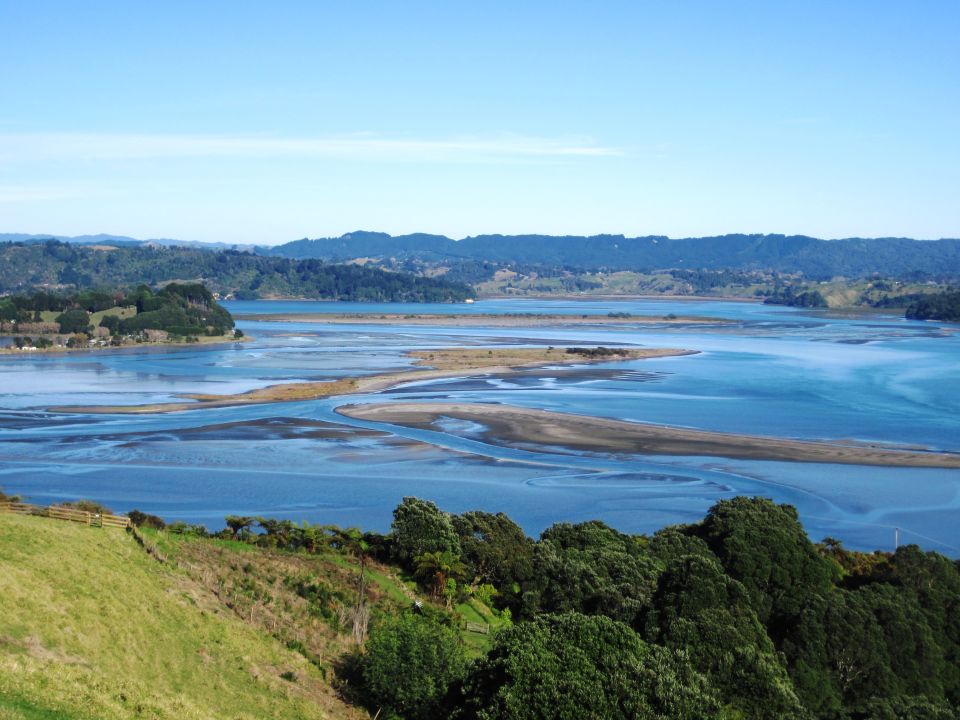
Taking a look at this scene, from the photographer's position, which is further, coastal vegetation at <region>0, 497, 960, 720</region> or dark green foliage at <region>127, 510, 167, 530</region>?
dark green foliage at <region>127, 510, 167, 530</region>

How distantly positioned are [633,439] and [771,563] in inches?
1415

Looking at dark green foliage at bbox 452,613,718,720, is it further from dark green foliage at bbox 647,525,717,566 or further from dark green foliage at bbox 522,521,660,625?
dark green foliage at bbox 647,525,717,566

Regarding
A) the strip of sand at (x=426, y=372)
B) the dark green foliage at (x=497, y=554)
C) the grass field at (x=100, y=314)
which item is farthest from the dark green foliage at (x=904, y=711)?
the grass field at (x=100, y=314)

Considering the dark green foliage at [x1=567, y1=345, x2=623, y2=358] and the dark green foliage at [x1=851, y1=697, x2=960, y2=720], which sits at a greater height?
the dark green foliage at [x1=851, y1=697, x2=960, y2=720]

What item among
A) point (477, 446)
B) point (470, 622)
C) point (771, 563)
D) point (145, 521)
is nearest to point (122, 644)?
point (470, 622)

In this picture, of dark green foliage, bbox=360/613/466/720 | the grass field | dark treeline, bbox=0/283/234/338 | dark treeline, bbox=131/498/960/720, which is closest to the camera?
dark treeline, bbox=131/498/960/720

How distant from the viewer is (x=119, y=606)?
21359 mm

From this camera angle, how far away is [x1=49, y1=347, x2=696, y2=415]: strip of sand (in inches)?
3113

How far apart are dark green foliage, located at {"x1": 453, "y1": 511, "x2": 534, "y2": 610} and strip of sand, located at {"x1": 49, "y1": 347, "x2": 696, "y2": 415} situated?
158 feet

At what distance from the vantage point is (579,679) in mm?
18516

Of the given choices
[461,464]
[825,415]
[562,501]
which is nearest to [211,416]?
[461,464]

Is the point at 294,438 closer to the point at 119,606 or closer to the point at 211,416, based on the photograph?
the point at 211,416

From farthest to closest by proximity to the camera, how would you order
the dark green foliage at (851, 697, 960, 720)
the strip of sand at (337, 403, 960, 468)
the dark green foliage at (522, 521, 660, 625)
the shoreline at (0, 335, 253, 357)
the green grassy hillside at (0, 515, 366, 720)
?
the shoreline at (0, 335, 253, 357) → the strip of sand at (337, 403, 960, 468) → the dark green foliage at (522, 521, 660, 625) → the dark green foliage at (851, 697, 960, 720) → the green grassy hillside at (0, 515, 366, 720)

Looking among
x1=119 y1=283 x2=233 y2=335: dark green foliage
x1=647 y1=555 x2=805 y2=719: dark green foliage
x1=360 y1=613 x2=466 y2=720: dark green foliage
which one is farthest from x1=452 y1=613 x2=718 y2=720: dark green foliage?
x1=119 y1=283 x2=233 y2=335: dark green foliage
